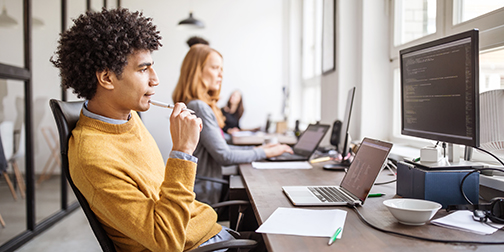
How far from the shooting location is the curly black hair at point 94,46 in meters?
1.06

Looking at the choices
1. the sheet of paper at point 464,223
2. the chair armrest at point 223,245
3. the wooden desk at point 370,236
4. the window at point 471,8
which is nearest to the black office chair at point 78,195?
the chair armrest at point 223,245

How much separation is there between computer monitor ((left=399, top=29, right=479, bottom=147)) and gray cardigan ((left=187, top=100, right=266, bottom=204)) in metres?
0.97

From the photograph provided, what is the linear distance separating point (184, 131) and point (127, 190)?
0.25 m

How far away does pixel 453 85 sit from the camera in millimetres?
1104

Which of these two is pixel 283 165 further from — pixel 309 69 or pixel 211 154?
pixel 309 69

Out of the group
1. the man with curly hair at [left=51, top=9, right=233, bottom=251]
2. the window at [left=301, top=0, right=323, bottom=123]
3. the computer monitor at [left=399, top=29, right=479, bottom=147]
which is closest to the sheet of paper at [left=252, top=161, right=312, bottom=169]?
the computer monitor at [left=399, top=29, right=479, bottom=147]

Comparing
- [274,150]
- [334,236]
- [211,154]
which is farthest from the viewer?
[274,150]

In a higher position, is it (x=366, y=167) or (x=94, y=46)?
(x=94, y=46)

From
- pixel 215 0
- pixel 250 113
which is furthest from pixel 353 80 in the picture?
pixel 215 0

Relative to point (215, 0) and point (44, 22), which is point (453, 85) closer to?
point (44, 22)

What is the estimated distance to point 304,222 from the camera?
3.28ft

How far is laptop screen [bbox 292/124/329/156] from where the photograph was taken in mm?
2225

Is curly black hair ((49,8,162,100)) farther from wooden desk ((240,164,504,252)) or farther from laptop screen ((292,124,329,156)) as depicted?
laptop screen ((292,124,329,156))

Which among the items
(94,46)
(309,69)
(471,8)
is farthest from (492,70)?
(309,69)
